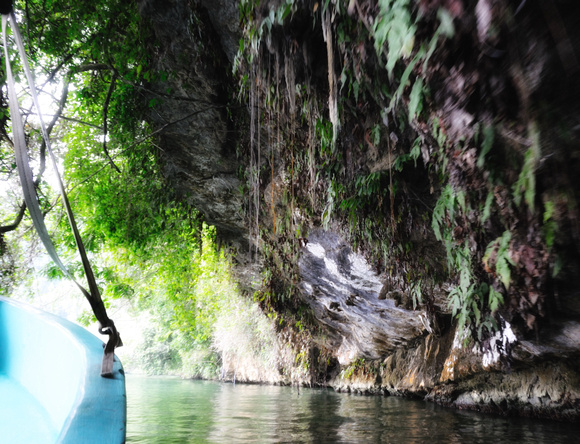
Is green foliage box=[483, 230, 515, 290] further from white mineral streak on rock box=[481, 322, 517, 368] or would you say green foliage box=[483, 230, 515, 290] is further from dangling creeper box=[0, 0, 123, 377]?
dangling creeper box=[0, 0, 123, 377]

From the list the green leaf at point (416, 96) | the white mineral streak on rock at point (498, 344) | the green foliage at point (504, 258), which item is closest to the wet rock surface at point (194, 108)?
the green leaf at point (416, 96)

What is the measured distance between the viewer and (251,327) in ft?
52.2

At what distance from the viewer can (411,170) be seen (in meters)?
4.92

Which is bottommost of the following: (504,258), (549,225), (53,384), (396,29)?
(53,384)

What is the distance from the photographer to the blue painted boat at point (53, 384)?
1.27 metres

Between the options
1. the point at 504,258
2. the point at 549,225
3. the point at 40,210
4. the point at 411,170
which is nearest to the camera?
the point at 40,210

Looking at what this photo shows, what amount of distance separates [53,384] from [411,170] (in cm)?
433

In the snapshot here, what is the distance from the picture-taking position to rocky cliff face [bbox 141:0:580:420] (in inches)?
82.0

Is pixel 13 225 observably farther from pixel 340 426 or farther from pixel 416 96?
pixel 340 426

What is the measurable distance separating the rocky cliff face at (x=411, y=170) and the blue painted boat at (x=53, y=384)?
2.05 metres

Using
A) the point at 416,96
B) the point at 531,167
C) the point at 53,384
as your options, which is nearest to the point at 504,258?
the point at 531,167

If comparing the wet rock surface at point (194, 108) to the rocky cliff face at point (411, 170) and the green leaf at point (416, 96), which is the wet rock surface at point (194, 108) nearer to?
the rocky cliff face at point (411, 170)

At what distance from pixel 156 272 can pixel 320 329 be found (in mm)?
5327

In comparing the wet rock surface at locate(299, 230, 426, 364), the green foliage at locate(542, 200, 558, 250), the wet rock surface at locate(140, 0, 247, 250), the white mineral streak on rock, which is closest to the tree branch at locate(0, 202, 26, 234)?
the wet rock surface at locate(140, 0, 247, 250)
